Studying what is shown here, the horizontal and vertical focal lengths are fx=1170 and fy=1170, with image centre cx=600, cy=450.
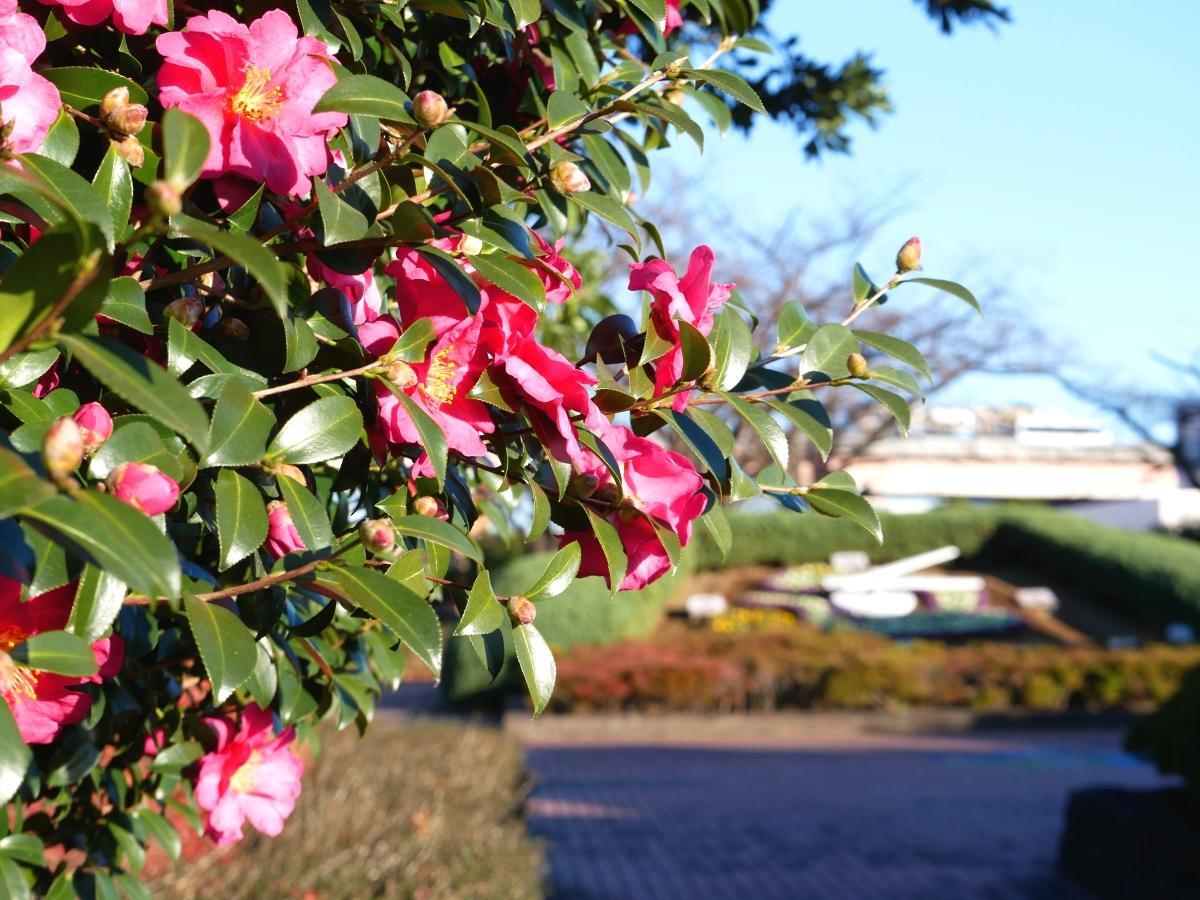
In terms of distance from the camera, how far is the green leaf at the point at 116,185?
96 cm

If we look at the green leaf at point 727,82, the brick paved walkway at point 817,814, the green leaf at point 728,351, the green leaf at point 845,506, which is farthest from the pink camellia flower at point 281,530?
the brick paved walkway at point 817,814

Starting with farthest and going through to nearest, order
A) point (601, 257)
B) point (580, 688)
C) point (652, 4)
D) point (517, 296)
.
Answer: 1. point (580, 688)
2. point (601, 257)
3. point (652, 4)
4. point (517, 296)

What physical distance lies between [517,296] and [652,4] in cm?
49

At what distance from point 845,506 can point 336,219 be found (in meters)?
0.61

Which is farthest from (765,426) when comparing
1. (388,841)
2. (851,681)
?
(851,681)

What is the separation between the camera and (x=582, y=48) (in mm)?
1446

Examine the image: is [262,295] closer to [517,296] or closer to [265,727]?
[517,296]

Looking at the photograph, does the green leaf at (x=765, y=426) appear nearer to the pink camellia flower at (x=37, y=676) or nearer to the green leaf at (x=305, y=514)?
the green leaf at (x=305, y=514)

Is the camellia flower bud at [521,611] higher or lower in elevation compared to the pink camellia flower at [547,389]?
lower

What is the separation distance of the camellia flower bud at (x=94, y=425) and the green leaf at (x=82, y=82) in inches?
11.8

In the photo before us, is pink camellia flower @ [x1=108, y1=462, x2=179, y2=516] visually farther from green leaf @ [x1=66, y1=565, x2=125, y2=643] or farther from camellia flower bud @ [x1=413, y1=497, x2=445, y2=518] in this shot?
camellia flower bud @ [x1=413, y1=497, x2=445, y2=518]

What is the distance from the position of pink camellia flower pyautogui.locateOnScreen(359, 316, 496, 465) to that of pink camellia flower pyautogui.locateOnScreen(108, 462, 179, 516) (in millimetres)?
253

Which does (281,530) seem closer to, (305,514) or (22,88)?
(305,514)

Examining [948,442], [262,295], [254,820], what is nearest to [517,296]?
[262,295]
